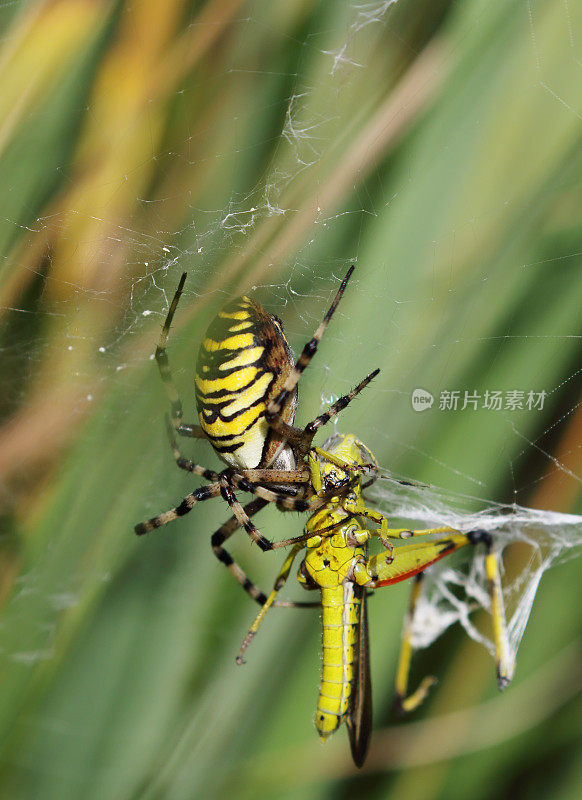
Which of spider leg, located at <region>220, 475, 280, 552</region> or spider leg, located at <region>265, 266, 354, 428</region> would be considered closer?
spider leg, located at <region>265, 266, 354, 428</region>

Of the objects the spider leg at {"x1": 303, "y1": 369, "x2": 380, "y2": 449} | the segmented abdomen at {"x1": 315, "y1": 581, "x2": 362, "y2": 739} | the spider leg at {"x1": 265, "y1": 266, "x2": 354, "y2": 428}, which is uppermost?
the spider leg at {"x1": 265, "y1": 266, "x2": 354, "y2": 428}

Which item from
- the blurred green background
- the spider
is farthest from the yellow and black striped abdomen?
the blurred green background

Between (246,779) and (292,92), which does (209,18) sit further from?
(246,779)

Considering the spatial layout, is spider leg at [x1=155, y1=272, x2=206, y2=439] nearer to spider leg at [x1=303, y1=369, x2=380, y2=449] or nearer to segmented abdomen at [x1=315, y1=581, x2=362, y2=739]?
spider leg at [x1=303, y1=369, x2=380, y2=449]

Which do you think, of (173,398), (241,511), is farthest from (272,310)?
(241,511)

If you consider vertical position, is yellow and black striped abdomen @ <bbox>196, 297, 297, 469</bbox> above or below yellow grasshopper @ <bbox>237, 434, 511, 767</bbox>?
above

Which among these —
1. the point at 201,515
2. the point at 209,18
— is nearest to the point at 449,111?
the point at 209,18

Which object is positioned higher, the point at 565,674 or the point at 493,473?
the point at 493,473
